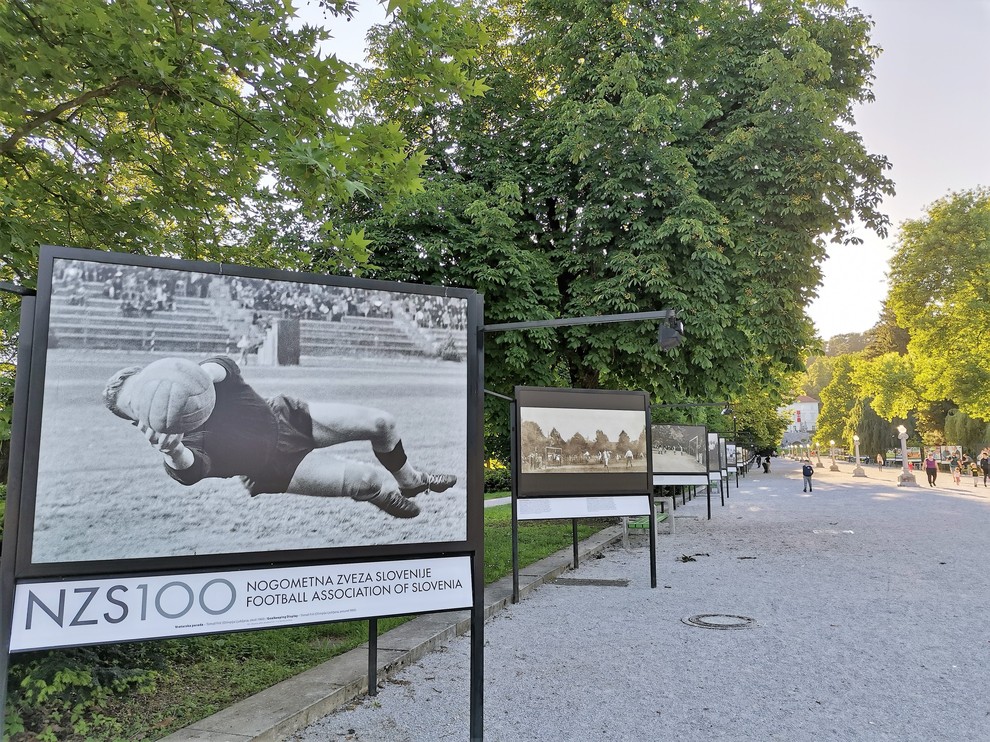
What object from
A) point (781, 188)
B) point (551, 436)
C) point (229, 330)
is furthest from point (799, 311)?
point (229, 330)

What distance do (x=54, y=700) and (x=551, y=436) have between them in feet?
20.2

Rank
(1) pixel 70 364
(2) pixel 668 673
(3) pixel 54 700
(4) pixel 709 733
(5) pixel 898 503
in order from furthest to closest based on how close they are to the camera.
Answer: (5) pixel 898 503, (2) pixel 668 673, (4) pixel 709 733, (3) pixel 54 700, (1) pixel 70 364

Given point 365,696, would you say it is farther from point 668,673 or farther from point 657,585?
point 657,585

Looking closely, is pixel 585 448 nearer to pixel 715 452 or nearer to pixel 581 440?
pixel 581 440

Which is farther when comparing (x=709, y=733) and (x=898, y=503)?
(x=898, y=503)

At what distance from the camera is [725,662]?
631 centimetres

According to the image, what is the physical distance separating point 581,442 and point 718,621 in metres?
2.75

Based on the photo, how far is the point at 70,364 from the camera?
3.61 m

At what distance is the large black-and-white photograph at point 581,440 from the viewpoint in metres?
9.24

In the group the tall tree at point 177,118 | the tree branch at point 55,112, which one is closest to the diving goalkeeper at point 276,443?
the tall tree at point 177,118

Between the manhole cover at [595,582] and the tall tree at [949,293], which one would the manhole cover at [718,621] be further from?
the tall tree at [949,293]

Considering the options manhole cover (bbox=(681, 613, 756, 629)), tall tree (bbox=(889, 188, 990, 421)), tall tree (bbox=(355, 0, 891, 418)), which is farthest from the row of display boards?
tall tree (bbox=(889, 188, 990, 421))
